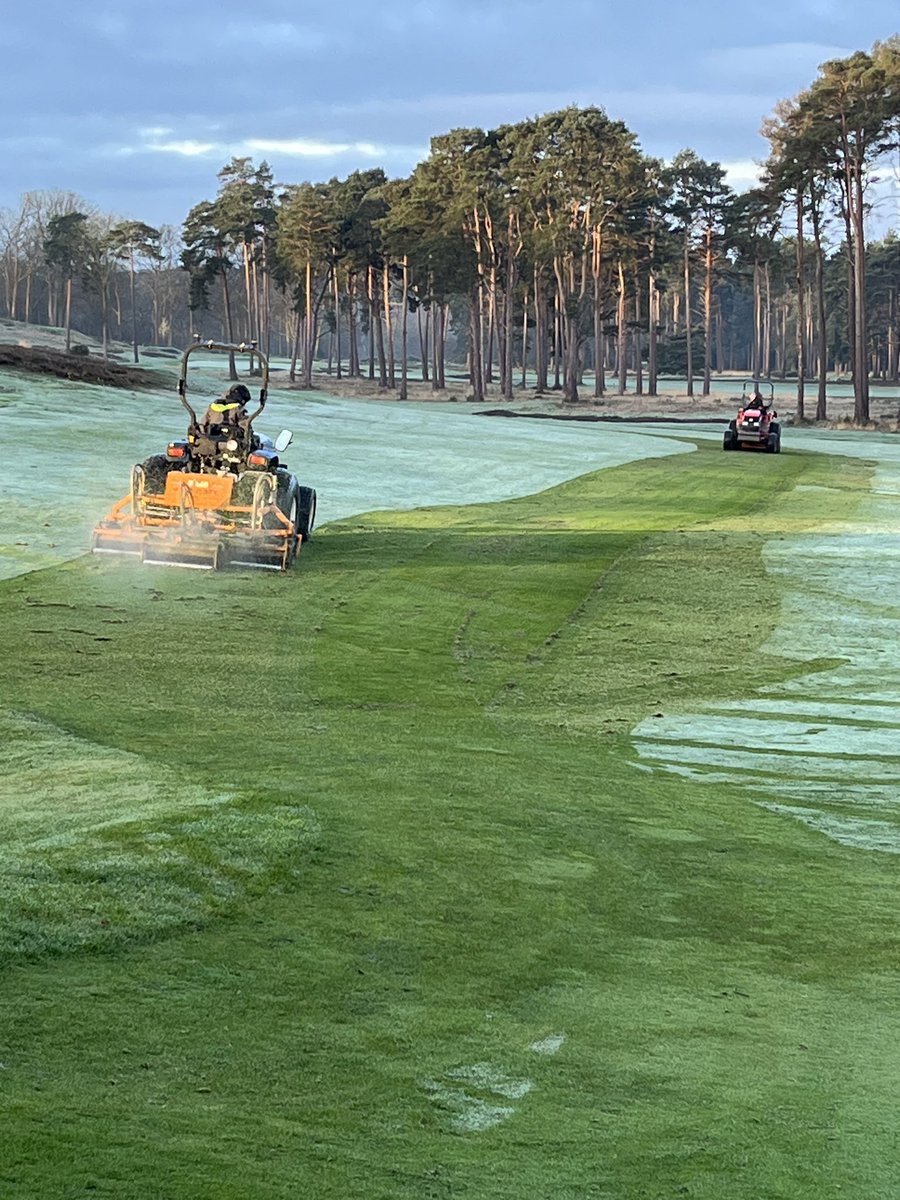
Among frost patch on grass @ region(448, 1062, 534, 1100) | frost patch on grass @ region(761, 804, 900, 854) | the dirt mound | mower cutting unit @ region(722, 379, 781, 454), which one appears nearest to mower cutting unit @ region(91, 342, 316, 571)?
frost patch on grass @ region(761, 804, 900, 854)

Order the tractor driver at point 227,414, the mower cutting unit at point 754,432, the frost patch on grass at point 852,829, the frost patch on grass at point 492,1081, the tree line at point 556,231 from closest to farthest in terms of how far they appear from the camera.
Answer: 1. the frost patch on grass at point 492,1081
2. the frost patch on grass at point 852,829
3. the tractor driver at point 227,414
4. the mower cutting unit at point 754,432
5. the tree line at point 556,231

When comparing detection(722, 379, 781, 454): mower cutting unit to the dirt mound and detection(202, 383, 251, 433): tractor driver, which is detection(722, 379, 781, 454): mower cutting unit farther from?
detection(202, 383, 251, 433): tractor driver

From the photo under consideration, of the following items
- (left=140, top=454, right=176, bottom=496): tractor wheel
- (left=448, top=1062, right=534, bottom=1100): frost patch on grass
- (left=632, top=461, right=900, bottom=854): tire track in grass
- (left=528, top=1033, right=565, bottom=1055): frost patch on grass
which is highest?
(left=140, top=454, right=176, bottom=496): tractor wheel

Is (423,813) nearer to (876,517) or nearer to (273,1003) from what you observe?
(273,1003)

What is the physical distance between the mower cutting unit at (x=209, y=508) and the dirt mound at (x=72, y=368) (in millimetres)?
44375

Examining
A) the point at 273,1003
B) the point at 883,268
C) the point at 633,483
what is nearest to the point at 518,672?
the point at 273,1003

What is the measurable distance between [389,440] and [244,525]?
3267 cm

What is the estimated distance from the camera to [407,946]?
24.0ft

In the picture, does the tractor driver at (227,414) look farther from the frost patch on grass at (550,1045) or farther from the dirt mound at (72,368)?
the dirt mound at (72,368)

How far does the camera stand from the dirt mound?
217 feet

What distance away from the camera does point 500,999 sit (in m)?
6.72

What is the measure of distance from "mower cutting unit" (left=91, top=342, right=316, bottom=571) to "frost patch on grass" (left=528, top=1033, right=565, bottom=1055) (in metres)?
16.1

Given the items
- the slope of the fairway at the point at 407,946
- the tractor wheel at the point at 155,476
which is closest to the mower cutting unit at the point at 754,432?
the tractor wheel at the point at 155,476

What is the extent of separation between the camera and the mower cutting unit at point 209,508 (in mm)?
22250
